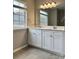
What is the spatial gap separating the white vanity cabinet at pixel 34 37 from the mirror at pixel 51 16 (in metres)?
0.65

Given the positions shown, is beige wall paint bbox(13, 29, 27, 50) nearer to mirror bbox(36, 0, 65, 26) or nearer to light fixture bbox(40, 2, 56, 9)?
mirror bbox(36, 0, 65, 26)

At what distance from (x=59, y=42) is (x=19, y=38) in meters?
Answer: 1.73

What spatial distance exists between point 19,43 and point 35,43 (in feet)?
2.22

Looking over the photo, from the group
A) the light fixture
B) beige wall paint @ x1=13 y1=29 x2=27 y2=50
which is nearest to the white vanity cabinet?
beige wall paint @ x1=13 y1=29 x2=27 y2=50

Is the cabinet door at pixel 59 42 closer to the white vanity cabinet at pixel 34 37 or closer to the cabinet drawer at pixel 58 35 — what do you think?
the cabinet drawer at pixel 58 35


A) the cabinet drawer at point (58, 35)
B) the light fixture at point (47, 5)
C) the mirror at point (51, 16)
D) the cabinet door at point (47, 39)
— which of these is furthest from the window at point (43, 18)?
the cabinet drawer at point (58, 35)

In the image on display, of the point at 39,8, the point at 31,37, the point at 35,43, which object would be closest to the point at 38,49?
the point at 35,43

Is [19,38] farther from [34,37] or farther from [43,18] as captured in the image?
[43,18]

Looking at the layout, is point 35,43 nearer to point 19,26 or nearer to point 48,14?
point 19,26

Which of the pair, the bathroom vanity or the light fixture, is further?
the light fixture

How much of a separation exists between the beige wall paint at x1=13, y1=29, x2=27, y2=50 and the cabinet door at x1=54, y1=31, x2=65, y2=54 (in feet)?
5.13

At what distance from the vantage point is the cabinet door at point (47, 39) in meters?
3.77

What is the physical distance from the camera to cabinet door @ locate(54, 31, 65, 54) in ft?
11.0
